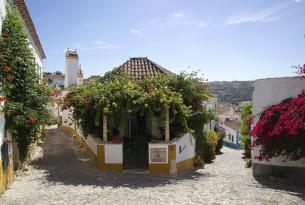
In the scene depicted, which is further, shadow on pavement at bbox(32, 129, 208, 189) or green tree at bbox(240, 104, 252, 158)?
green tree at bbox(240, 104, 252, 158)

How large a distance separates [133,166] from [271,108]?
643 centimetres

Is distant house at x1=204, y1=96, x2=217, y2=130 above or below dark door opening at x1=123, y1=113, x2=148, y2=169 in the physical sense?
above

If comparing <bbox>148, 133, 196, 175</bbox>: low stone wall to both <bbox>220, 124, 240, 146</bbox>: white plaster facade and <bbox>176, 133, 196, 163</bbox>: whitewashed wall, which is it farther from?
<bbox>220, 124, 240, 146</bbox>: white plaster facade

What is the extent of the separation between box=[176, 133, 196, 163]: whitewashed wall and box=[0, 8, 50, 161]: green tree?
5.91 meters

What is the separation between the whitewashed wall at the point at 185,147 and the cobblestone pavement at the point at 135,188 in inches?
33.0

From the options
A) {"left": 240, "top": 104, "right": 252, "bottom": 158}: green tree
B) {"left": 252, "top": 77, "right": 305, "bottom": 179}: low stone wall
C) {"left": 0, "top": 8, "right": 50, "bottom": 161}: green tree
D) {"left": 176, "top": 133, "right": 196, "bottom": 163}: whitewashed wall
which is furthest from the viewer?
{"left": 240, "top": 104, "right": 252, "bottom": 158}: green tree

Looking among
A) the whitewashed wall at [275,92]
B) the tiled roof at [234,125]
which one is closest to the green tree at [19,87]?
the whitewashed wall at [275,92]

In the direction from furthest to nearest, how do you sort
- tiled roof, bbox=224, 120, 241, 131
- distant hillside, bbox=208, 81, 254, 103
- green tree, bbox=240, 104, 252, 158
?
distant hillside, bbox=208, 81, 254, 103
tiled roof, bbox=224, 120, 241, 131
green tree, bbox=240, 104, 252, 158

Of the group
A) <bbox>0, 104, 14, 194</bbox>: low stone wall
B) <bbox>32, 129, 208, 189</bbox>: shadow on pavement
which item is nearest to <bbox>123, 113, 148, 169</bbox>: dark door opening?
<bbox>32, 129, 208, 189</bbox>: shadow on pavement

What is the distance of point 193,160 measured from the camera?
18297 millimetres

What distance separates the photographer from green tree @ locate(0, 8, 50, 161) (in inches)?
484

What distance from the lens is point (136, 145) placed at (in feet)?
58.1

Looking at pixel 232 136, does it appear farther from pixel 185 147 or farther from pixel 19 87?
pixel 19 87

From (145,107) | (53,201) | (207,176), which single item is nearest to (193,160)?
(207,176)
